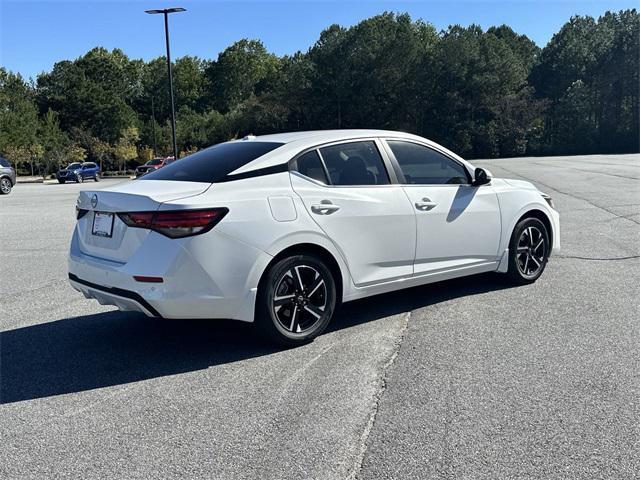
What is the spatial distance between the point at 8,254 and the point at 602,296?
817 centimetres

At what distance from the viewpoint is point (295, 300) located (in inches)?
188

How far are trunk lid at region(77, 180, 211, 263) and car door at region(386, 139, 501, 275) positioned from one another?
6.41 feet

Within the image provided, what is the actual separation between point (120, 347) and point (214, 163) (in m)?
1.66

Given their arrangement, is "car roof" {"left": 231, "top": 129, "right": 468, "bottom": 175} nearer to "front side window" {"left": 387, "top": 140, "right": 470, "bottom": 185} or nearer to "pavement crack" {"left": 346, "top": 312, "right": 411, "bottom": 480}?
"front side window" {"left": 387, "top": 140, "right": 470, "bottom": 185}

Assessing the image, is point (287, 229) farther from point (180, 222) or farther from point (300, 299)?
point (180, 222)

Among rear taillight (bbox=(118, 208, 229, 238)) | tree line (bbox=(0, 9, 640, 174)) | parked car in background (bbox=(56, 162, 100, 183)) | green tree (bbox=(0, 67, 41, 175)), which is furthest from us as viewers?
tree line (bbox=(0, 9, 640, 174))

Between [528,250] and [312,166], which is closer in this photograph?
[312,166]

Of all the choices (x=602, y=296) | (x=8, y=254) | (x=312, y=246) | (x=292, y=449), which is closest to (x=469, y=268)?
(x=602, y=296)

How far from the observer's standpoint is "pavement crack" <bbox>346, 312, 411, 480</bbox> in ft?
9.90

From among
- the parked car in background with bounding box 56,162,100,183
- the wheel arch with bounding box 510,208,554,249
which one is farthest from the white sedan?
the parked car in background with bounding box 56,162,100,183

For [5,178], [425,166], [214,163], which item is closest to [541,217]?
[425,166]

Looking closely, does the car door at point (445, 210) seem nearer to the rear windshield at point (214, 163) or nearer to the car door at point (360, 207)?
the car door at point (360, 207)

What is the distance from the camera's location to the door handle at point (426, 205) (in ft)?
17.9

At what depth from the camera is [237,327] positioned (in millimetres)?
5434
